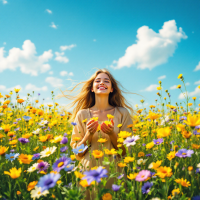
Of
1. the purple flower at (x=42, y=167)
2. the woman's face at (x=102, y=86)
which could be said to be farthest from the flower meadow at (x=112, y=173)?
the woman's face at (x=102, y=86)

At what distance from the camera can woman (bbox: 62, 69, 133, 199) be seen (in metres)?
1.71

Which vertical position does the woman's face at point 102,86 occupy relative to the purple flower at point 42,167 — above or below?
above

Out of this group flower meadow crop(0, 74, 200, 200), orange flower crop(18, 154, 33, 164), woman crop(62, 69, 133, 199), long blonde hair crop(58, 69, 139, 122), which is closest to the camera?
flower meadow crop(0, 74, 200, 200)

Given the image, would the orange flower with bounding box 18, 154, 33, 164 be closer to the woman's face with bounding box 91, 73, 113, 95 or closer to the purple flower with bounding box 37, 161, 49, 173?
the purple flower with bounding box 37, 161, 49, 173

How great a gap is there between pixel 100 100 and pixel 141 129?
1.22 metres

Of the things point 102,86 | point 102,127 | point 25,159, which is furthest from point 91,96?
A: point 25,159

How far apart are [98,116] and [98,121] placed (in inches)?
4.8

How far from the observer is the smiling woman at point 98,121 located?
161 cm

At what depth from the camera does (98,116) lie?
2141 millimetres

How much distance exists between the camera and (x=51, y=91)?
3900mm

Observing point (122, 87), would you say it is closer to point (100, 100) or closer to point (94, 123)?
point (100, 100)

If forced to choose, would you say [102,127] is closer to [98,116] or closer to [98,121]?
[98,121]

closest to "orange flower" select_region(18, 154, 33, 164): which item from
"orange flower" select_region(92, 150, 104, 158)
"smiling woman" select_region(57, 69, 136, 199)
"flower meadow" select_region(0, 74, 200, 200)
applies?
"flower meadow" select_region(0, 74, 200, 200)

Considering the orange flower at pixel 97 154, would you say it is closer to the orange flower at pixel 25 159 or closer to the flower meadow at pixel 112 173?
the flower meadow at pixel 112 173
